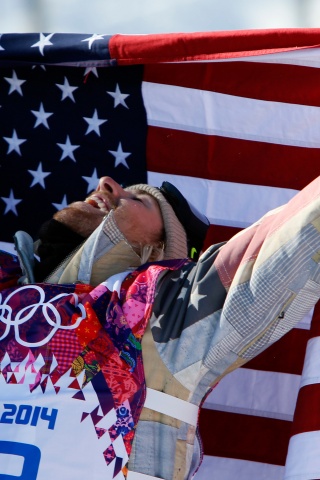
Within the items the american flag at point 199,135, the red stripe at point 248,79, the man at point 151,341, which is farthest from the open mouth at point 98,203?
the red stripe at point 248,79

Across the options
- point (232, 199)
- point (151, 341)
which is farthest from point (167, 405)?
point (232, 199)

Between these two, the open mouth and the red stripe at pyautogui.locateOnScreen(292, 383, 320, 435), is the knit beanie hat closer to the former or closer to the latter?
the open mouth

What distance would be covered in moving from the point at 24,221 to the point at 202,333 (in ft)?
4.00

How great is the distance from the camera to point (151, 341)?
6.35 ft

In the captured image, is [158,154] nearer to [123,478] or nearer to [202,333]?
[202,333]

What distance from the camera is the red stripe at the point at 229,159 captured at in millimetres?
2766

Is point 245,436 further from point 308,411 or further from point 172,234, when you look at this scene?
point 172,234

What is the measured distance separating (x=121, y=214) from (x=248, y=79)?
0.75 m

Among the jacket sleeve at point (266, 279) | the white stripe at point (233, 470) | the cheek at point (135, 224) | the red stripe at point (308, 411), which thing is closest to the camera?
the jacket sleeve at point (266, 279)

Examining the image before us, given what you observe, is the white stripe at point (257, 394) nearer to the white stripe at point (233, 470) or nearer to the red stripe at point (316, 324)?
the white stripe at point (233, 470)

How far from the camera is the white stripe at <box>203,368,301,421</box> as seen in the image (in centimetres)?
261

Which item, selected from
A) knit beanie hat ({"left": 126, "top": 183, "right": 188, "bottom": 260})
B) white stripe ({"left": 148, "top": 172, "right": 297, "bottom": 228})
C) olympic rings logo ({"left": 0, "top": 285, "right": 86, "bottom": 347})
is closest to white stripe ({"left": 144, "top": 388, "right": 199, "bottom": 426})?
olympic rings logo ({"left": 0, "top": 285, "right": 86, "bottom": 347})

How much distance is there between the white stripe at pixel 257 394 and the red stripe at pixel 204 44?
0.96 meters

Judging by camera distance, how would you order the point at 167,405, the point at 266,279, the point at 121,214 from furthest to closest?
1. the point at 121,214
2. the point at 167,405
3. the point at 266,279
